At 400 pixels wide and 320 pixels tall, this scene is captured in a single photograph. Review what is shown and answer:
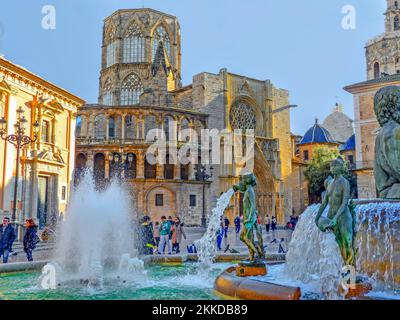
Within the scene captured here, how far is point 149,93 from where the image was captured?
44.9 m

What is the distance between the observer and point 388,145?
7.27 metres

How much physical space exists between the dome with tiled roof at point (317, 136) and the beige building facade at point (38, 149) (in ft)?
128

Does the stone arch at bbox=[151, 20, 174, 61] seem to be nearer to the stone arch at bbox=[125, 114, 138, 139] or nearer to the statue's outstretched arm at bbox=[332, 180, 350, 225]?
the stone arch at bbox=[125, 114, 138, 139]

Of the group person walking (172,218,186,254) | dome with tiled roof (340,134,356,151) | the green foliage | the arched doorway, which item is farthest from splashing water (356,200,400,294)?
dome with tiled roof (340,134,356,151)

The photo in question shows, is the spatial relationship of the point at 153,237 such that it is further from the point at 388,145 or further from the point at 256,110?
the point at 256,110

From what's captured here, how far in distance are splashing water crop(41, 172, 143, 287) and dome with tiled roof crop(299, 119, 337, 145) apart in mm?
50061

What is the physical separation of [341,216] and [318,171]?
42.5 meters

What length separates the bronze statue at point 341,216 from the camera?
19.2 ft

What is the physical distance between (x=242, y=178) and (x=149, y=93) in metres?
38.0

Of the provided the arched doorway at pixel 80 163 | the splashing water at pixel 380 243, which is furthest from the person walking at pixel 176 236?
the arched doorway at pixel 80 163

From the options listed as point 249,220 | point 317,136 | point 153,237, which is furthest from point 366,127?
point 249,220

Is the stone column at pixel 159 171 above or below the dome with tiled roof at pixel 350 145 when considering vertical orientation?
below

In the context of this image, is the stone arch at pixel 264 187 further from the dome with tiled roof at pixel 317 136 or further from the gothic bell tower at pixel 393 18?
the gothic bell tower at pixel 393 18

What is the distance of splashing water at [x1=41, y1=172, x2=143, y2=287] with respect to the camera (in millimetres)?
9320
